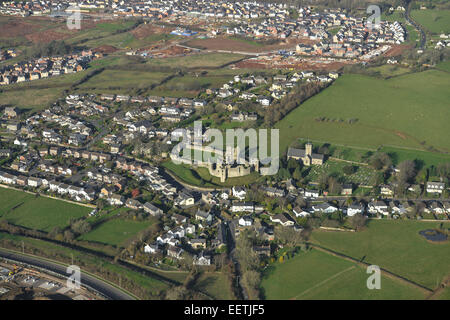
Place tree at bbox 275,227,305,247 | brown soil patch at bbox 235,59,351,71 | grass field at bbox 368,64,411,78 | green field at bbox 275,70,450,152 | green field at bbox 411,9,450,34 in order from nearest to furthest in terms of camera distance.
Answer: tree at bbox 275,227,305,247
green field at bbox 275,70,450,152
grass field at bbox 368,64,411,78
brown soil patch at bbox 235,59,351,71
green field at bbox 411,9,450,34

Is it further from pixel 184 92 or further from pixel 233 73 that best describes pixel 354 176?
pixel 233 73

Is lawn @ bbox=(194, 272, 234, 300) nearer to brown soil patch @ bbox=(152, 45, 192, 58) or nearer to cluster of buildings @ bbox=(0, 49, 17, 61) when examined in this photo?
brown soil patch @ bbox=(152, 45, 192, 58)

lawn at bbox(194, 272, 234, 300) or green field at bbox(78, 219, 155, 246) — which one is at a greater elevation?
green field at bbox(78, 219, 155, 246)

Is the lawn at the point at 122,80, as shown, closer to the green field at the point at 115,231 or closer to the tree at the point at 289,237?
the green field at the point at 115,231

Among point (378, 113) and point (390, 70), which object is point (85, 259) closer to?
point (378, 113)

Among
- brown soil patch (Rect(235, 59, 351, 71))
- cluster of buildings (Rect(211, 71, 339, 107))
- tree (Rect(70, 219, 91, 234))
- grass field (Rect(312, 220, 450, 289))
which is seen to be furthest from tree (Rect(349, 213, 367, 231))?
brown soil patch (Rect(235, 59, 351, 71))
